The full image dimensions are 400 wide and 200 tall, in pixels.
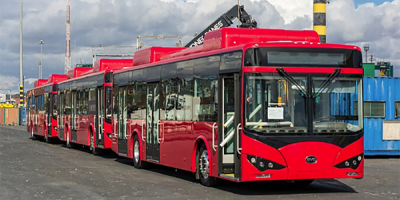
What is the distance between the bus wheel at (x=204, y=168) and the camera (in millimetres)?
15289

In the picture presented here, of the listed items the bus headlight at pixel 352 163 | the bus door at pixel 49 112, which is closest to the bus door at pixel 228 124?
the bus headlight at pixel 352 163

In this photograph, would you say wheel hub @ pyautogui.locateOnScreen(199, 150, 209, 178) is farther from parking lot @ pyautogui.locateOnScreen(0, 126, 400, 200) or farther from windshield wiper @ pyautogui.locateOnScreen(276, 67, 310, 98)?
windshield wiper @ pyautogui.locateOnScreen(276, 67, 310, 98)

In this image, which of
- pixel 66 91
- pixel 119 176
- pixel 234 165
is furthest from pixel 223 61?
pixel 66 91

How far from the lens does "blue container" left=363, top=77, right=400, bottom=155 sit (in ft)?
84.1

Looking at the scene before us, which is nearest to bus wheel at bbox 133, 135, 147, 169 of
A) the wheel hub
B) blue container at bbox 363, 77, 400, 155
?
the wheel hub

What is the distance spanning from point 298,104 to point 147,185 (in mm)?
3970

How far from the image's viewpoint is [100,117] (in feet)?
85.7

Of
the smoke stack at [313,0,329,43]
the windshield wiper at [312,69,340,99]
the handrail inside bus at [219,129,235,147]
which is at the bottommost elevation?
the handrail inside bus at [219,129,235,147]

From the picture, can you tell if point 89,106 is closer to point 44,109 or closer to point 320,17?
point 44,109

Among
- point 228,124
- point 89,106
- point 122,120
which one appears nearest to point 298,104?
point 228,124

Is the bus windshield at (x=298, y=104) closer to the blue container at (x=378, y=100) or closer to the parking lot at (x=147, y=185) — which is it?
the parking lot at (x=147, y=185)

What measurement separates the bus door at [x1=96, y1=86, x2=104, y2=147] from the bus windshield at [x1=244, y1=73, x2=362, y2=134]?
12.9m

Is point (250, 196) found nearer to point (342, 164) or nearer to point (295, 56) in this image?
point (342, 164)

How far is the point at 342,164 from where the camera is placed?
14016 millimetres
